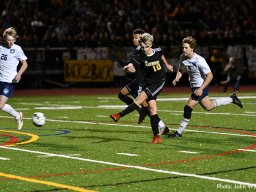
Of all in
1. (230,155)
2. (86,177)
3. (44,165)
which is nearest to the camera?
(86,177)

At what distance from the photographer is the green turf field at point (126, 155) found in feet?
32.9

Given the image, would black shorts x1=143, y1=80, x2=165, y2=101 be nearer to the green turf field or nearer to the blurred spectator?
the green turf field

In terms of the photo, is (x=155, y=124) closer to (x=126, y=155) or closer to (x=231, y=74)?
(x=126, y=155)

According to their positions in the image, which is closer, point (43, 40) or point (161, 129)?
point (161, 129)

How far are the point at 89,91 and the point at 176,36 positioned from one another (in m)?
5.33

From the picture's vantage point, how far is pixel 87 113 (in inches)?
869

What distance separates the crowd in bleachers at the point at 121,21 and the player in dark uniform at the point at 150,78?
718 inches

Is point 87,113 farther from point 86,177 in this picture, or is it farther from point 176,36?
point 176,36

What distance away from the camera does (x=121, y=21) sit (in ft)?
119

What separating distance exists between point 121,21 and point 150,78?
855 inches

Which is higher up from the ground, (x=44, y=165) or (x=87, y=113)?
(x=44, y=165)

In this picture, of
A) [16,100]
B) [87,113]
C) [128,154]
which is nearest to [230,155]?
[128,154]

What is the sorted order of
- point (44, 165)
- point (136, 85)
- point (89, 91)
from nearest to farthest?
point (44, 165) → point (136, 85) → point (89, 91)

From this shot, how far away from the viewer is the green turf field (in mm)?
10031
